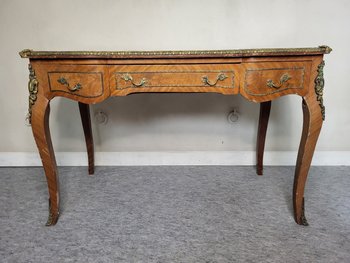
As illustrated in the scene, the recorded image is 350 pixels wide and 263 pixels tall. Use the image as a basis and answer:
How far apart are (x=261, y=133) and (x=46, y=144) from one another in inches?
50.6

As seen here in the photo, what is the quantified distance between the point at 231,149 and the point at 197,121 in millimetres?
336

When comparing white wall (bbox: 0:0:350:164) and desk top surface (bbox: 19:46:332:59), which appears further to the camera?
white wall (bbox: 0:0:350:164)

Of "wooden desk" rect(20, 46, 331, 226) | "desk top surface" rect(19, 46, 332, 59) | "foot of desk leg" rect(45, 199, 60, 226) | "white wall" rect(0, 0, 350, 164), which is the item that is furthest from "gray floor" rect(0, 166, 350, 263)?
"desk top surface" rect(19, 46, 332, 59)

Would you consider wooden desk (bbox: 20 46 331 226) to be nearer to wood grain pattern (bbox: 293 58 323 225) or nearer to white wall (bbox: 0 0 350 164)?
wood grain pattern (bbox: 293 58 323 225)

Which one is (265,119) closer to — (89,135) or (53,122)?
(89,135)

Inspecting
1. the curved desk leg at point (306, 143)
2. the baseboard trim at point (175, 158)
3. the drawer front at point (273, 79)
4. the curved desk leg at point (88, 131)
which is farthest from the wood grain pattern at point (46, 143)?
the curved desk leg at point (306, 143)

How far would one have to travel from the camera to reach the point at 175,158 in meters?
1.93

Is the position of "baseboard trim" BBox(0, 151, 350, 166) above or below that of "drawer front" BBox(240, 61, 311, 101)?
below

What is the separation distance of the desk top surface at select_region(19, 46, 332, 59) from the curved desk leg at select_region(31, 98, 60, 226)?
0.19m

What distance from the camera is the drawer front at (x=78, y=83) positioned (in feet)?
3.64

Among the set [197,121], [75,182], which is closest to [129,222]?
[75,182]

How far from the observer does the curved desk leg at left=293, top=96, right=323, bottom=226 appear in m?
1.12

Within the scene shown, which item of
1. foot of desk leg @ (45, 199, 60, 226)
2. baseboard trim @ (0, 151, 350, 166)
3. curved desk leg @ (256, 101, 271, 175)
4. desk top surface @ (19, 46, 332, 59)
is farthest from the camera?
baseboard trim @ (0, 151, 350, 166)

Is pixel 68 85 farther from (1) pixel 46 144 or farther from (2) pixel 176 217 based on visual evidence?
(2) pixel 176 217
